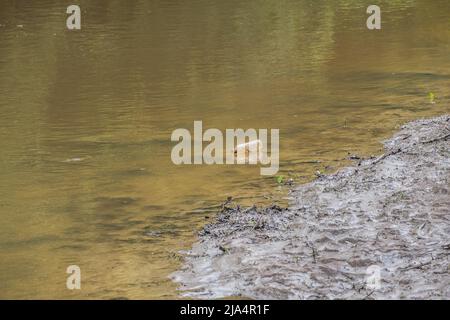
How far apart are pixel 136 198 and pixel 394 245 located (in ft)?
8.47

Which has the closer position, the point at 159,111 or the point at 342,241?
the point at 342,241

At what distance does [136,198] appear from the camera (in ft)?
23.5

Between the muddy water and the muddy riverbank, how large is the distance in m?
0.32

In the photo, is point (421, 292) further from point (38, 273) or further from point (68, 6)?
point (68, 6)

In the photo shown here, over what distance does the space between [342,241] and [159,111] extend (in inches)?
208

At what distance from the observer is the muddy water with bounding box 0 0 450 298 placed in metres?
6.15

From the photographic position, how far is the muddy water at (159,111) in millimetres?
6152

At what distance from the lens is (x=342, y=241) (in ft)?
18.3

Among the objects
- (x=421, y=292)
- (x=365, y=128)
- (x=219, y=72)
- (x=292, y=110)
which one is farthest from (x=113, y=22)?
(x=421, y=292)

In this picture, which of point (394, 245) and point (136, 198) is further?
point (136, 198)

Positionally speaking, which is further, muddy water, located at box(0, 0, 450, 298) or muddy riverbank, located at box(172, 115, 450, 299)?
muddy water, located at box(0, 0, 450, 298)

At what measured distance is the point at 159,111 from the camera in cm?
1046

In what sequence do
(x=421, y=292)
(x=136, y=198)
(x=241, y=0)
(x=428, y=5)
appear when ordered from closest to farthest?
(x=421, y=292) → (x=136, y=198) → (x=428, y=5) → (x=241, y=0)

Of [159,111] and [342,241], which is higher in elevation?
[159,111]
